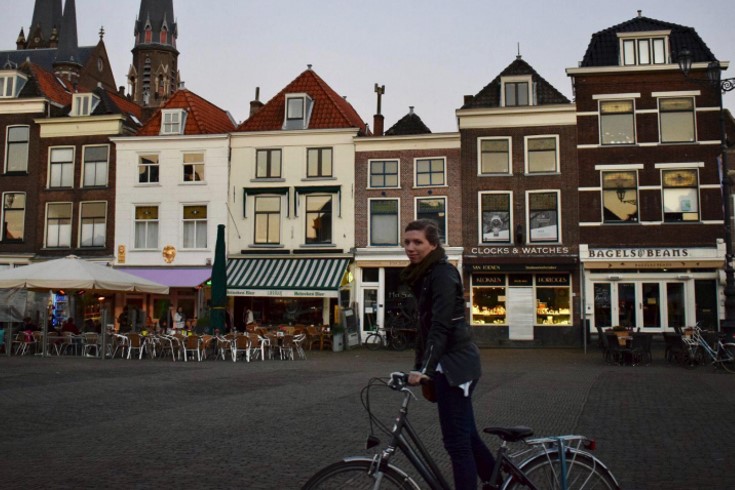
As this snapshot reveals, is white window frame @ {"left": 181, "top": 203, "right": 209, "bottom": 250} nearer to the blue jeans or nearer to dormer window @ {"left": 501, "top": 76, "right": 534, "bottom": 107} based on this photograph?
dormer window @ {"left": 501, "top": 76, "right": 534, "bottom": 107}

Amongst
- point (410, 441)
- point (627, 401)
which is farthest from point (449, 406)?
point (627, 401)

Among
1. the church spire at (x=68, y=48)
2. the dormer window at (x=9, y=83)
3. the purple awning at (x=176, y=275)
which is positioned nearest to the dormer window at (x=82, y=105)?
the dormer window at (x=9, y=83)

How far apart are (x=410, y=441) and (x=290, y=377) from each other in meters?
11.4

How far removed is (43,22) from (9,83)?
162 ft

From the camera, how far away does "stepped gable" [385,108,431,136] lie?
100 ft

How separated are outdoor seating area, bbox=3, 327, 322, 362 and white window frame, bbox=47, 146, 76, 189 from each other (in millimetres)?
11977

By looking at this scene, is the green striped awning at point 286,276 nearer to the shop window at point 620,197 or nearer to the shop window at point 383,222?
the shop window at point 383,222

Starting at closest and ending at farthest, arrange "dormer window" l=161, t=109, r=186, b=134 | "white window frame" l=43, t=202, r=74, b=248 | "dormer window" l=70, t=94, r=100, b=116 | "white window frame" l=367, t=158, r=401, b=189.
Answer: "white window frame" l=367, t=158, r=401, b=189 → "white window frame" l=43, t=202, r=74, b=248 → "dormer window" l=161, t=109, r=186, b=134 → "dormer window" l=70, t=94, r=100, b=116

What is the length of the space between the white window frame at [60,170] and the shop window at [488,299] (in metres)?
19.0

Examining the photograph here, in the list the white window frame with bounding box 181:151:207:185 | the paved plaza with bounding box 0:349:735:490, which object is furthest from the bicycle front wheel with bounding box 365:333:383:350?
the white window frame with bounding box 181:151:207:185

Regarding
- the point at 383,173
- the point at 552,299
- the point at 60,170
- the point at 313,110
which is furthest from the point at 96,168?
the point at 552,299

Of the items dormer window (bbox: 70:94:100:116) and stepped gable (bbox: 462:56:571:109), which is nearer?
stepped gable (bbox: 462:56:571:109)

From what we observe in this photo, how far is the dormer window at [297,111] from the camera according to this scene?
3159cm

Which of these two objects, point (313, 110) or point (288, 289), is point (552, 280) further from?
point (313, 110)
